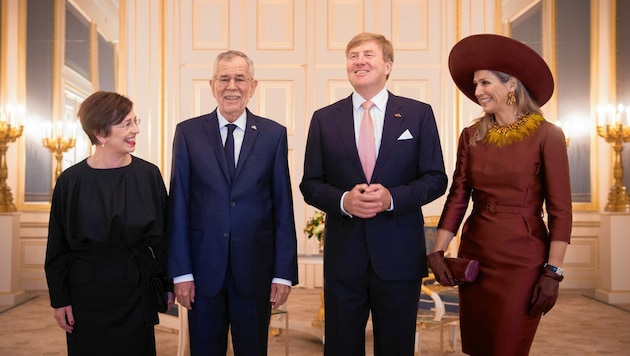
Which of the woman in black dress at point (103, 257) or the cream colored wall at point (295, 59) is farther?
the cream colored wall at point (295, 59)

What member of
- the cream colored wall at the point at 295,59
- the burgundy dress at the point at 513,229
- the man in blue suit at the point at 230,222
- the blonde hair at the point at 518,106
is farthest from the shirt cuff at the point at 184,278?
the cream colored wall at the point at 295,59

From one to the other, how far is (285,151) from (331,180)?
221mm

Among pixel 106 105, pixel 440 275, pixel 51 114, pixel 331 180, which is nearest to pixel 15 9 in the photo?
pixel 51 114

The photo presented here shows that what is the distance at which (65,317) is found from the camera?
2346 millimetres

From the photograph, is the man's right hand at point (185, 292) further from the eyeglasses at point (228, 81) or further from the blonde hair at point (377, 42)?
the blonde hair at point (377, 42)

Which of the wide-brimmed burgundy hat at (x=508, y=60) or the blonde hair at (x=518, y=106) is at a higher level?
the wide-brimmed burgundy hat at (x=508, y=60)

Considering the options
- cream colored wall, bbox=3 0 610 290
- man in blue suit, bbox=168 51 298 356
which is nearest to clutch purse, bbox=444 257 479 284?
man in blue suit, bbox=168 51 298 356

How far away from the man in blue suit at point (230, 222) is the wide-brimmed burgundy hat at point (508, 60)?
81 cm

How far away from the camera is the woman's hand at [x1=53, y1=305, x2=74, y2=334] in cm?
233

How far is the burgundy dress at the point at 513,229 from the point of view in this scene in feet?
7.55

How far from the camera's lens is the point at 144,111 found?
6910mm

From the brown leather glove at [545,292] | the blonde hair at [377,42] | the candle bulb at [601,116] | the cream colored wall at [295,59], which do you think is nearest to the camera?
the brown leather glove at [545,292]

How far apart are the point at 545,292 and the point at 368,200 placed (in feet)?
2.33

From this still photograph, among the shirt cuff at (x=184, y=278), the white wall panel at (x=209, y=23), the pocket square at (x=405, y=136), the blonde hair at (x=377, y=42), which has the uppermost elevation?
the white wall panel at (x=209, y=23)
